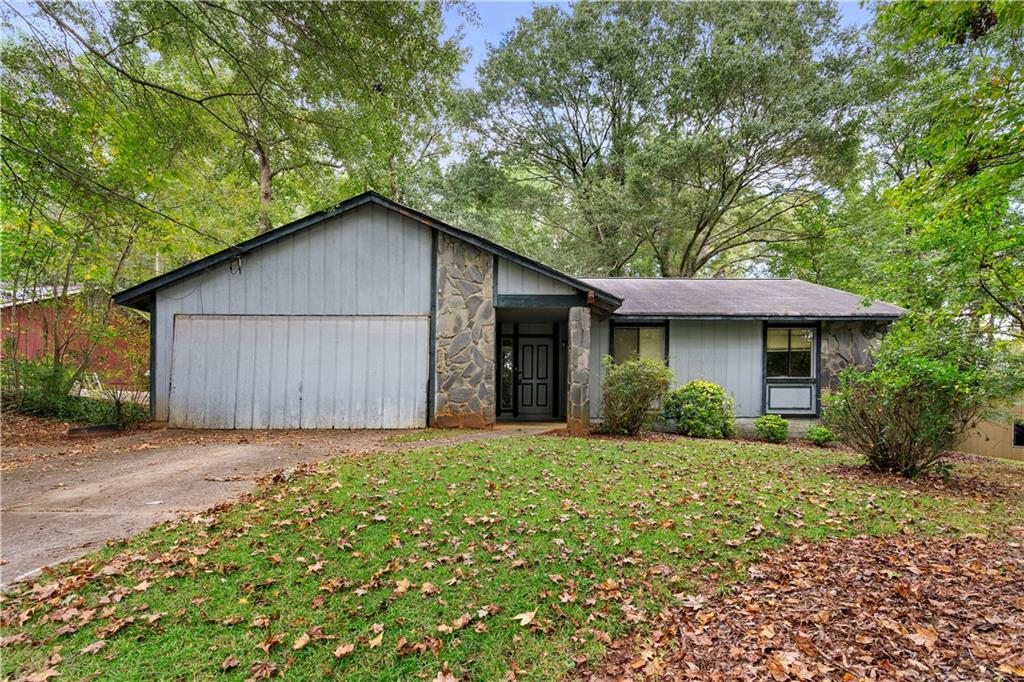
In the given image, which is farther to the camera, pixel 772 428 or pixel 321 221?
pixel 772 428

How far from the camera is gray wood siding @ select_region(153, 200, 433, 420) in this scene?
33.5 ft

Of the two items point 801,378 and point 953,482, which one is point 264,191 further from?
point 953,482

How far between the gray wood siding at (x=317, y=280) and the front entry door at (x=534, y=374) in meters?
4.46

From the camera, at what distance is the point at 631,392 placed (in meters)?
9.45

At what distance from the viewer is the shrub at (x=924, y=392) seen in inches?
241

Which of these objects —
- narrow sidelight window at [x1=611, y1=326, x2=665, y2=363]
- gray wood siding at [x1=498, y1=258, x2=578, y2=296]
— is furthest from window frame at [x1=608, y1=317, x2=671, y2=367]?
gray wood siding at [x1=498, y1=258, x2=578, y2=296]

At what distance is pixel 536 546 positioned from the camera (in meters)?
4.01

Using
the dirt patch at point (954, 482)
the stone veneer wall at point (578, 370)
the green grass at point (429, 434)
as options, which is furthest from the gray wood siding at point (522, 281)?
the dirt patch at point (954, 482)

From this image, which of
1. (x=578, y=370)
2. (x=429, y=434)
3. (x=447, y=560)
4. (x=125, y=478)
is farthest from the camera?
(x=578, y=370)

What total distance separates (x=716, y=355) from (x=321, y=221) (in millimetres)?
9739

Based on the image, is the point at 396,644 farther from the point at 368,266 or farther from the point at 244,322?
the point at 244,322

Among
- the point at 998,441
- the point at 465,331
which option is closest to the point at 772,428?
the point at 998,441

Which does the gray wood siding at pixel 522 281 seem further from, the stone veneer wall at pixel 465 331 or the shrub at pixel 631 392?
the shrub at pixel 631 392

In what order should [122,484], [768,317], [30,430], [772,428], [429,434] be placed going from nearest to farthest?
[122,484], [429,434], [30,430], [772,428], [768,317]
